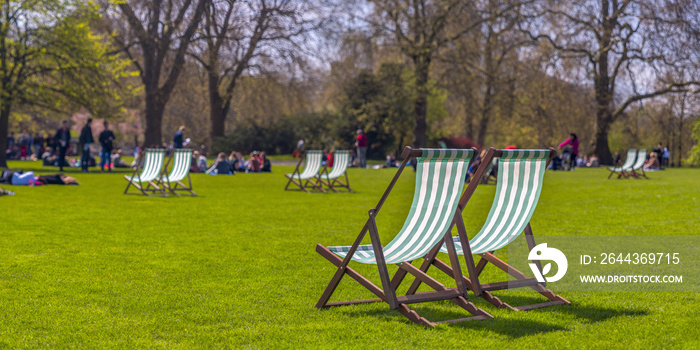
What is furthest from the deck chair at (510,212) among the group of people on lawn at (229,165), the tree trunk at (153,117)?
the tree trunk at (153,117)

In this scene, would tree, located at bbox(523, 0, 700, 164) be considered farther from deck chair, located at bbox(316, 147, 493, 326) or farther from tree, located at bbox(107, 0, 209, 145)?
deck chair, located at bbox(316, 147, 493, 326)

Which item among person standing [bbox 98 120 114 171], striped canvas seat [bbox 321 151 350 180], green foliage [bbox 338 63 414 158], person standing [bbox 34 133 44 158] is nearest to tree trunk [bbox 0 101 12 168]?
person standing [bbox 98 120 114 171]

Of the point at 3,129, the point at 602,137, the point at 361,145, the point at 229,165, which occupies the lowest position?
the point at 229,165

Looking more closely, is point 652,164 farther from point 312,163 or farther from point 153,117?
point 153,117

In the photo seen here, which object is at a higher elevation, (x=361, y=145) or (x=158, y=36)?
(x=158, y=36)

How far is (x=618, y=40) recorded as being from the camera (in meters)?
36.2

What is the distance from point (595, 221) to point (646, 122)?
39.4 metres

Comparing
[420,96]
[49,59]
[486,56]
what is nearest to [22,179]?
[49,59]

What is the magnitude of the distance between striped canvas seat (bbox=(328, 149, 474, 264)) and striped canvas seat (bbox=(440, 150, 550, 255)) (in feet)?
1.67

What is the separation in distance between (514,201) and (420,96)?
3429 cm

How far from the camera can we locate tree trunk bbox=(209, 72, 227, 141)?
40812 mm

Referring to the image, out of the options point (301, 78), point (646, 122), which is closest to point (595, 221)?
point (301, 78)

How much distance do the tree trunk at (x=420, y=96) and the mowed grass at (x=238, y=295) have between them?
26.8 m

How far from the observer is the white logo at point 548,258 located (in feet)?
17.0
